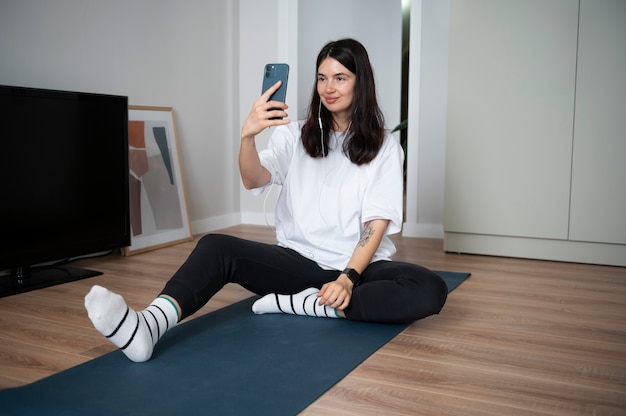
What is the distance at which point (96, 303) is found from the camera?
1.45 metres

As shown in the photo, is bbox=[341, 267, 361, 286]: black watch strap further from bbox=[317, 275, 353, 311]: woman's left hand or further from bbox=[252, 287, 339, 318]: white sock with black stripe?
bbox=[252, 287, 339, 318]: white sock with black stripe

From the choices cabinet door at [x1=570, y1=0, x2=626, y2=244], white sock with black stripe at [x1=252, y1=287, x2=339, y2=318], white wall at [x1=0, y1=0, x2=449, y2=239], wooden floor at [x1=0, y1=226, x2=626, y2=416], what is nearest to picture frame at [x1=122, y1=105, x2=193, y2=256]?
white wall at [x1=0, y1=0, x2=449, y2=239]

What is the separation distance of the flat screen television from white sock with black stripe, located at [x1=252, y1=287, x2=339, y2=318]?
3.47 ft

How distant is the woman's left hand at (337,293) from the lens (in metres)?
1.82

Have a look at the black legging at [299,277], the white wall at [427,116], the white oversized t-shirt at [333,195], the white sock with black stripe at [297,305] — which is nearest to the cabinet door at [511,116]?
the white wall at [427,116]

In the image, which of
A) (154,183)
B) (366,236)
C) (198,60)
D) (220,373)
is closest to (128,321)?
(220,373)

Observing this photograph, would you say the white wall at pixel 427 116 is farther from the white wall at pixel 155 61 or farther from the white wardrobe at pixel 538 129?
the white wall at pixel 155 61

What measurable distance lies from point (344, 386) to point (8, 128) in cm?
173

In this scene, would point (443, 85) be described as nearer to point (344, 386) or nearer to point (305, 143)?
point (305, 143)

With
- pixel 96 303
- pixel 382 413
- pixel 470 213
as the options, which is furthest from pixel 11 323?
pixel 470 213

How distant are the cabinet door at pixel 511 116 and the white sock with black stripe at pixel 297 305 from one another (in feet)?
5.23

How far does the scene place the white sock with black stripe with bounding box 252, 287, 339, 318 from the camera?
80.0 inches

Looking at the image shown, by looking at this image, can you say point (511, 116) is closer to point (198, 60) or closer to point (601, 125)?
point (601, 125)

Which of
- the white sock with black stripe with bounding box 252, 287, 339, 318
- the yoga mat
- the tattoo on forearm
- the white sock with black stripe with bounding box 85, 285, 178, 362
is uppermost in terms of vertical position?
the tattoo on forearm
